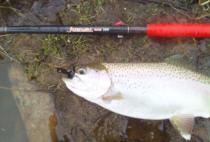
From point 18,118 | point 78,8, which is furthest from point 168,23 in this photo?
point 18,118

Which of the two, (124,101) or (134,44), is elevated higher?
(134,44)

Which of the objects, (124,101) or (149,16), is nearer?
(124,101)

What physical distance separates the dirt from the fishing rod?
6.1 inches

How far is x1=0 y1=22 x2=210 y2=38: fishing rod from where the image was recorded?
4016 millimetres

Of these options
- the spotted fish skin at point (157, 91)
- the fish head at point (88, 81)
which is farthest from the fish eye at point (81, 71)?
the spotted fish skin at point (157, 91)

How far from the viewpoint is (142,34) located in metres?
4.10

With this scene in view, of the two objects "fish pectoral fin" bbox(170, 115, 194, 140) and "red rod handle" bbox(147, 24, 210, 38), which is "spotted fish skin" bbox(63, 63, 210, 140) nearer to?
"fish pectoral fin" bbox(170, 115, 194, 140)

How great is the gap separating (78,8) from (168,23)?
674 mm

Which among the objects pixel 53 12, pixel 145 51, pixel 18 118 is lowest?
pixel 18 118

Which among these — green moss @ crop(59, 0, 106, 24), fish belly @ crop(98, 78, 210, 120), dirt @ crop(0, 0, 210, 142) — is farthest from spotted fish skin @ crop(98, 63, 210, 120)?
green moss @ crop(59, 0, 106, 24)

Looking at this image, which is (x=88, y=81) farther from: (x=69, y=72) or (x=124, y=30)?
(x=124, y=30)

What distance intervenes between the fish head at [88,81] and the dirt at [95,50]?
0.89 ft

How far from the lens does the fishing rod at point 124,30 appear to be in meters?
4.02

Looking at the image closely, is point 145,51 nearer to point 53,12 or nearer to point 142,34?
point 142,34
